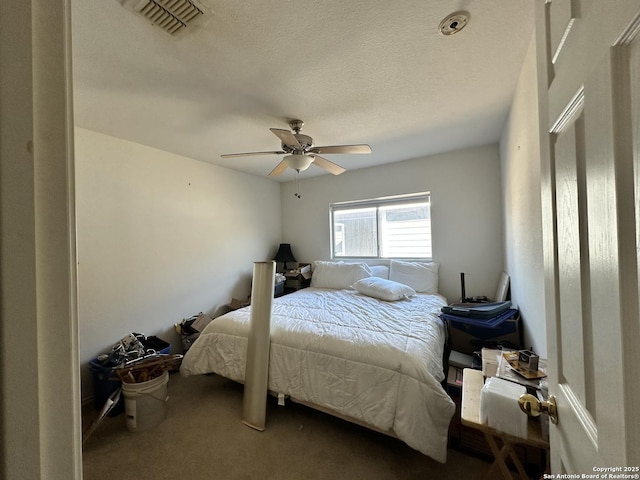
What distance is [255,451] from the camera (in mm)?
1652

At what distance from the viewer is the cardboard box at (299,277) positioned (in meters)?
4.00

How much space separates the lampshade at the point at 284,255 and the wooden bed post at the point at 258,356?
2151 millimetres

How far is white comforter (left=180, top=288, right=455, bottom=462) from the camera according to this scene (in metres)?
1.42

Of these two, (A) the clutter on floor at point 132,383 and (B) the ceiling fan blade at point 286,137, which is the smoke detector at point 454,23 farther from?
(A) the clutter on floor at point 132,383

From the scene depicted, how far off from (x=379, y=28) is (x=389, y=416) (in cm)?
217

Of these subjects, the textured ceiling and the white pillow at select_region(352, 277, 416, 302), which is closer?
the textured ceiling

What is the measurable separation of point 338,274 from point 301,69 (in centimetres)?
264

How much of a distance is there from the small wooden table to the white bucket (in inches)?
82.9

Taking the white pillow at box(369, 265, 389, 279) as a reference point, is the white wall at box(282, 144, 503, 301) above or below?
above

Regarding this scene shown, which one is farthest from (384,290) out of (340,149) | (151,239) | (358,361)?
(151,239)

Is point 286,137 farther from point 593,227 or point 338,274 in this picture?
point 338,274

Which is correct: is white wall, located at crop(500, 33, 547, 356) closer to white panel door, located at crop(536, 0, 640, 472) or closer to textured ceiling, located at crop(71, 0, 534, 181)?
textured ceiling, located at crop(71, 0, 534, 181)

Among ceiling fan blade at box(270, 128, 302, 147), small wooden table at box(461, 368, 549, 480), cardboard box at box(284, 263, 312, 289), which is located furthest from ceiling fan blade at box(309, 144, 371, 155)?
cardboard box at box(284, 263, 312, 289)

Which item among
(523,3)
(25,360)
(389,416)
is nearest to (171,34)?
(25,360)
